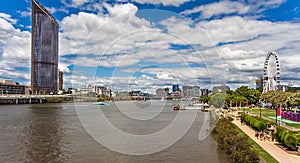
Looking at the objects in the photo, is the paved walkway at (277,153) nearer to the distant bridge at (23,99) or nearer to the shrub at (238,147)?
the shrub at (238,147)

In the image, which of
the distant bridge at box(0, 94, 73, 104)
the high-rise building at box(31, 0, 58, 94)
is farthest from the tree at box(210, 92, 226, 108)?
the high-rise building at box(31, 0, 58, 94)

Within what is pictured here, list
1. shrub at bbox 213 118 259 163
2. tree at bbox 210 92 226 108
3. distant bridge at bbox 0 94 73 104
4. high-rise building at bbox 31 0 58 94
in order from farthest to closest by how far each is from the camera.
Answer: high-rise building at bbox 31 0 58 94, distant bridge at bbox 0 94 73 104, tree at bbox 210 92 226 108, shrub at bbox 213 118 259 163

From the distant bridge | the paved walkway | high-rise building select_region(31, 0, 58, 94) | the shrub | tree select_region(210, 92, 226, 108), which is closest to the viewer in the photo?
the shrub

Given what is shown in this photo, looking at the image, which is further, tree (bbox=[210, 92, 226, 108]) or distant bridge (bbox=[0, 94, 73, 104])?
distant bridge (bbox=[0, 94, 73, 104])

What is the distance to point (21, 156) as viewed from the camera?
19250 millimetres

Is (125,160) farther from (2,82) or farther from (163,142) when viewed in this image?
→ (2,82)

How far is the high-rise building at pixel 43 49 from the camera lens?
474ft

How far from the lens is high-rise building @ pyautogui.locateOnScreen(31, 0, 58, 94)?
14438cm

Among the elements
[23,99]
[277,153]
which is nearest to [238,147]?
[277,153]

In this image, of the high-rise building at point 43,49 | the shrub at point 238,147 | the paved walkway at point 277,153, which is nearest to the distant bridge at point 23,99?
the high-rise building at point 43,49

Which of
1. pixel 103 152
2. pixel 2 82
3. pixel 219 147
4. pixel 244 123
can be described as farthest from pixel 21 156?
pixel 2 82

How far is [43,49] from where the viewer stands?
144625 mm

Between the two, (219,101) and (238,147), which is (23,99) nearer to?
(219,101)

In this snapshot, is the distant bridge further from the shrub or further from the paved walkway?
the paved walkway
